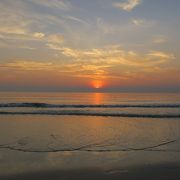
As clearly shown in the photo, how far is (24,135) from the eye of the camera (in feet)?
37.1

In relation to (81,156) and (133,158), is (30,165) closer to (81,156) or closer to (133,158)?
(81,156)

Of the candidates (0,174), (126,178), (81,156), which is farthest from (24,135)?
(126,178)

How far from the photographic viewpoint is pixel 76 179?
19.9 feet

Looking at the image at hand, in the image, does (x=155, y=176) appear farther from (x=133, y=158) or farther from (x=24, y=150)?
(x=24, y=150)

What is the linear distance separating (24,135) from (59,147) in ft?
9.38

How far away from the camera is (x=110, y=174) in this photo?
6316 millimetres

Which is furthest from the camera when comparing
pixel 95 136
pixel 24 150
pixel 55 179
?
pixel 95 136

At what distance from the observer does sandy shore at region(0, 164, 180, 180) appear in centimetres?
607

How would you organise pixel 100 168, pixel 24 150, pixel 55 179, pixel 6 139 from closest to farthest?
pixel 55 179, pixel 100 168, pixel 24 150, pixel 6 139

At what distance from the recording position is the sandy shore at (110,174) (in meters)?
6.07

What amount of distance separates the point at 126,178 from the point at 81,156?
206 centimetres

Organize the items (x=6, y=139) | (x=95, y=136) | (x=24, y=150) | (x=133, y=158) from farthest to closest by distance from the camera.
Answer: (x=95, y=136) < (x=6, y=139) < (x=24, y=150) < (x=133, y=158)

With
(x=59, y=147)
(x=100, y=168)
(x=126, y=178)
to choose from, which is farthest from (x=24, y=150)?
(x=126, y=178)

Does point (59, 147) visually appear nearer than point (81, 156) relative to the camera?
No
